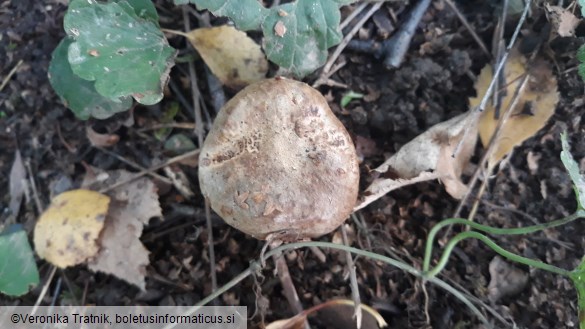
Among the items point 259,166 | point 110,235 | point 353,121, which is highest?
point 259,166

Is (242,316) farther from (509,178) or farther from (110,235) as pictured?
(509,178)

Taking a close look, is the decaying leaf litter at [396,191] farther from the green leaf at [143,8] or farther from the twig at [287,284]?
the green leaf at [143,8]

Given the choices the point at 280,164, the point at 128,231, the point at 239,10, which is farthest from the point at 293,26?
the point at 128,231

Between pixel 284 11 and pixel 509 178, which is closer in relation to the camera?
pixel 284 11

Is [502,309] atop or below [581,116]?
below

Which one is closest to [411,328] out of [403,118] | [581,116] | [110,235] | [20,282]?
[403,118]

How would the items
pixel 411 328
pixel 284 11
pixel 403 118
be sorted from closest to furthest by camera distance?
pixel 284 11
pixel 411 328
pixel 403 118
